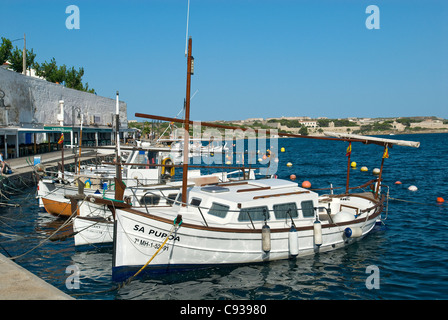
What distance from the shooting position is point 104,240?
1705cm

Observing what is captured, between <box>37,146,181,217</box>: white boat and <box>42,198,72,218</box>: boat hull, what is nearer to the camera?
<box>37,146,181,217</box>: white boat

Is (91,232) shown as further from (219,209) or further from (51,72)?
(51,72)

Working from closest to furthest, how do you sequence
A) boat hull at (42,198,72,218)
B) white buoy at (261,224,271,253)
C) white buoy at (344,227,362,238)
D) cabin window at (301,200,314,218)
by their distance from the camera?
white buoy at (261,224,271,253), cabin window at (301,200,314,218), white buoy at (344,227,362,238), boat hull at (42,198,72,218)

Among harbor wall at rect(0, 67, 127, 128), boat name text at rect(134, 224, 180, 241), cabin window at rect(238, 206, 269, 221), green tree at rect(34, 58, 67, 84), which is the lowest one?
boat name text at rect(134, 224, 180, 241)

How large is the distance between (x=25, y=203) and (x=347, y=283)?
21972 mm

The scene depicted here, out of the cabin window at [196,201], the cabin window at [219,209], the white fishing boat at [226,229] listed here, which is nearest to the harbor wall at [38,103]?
the cabin window at [196,201]

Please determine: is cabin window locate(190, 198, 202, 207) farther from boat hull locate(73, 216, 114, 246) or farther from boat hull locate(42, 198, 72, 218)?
boat hull locate(42, 198, 72, 218)

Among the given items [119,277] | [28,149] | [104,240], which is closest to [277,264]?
[119,277]

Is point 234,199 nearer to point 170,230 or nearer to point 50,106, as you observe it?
point 170,230

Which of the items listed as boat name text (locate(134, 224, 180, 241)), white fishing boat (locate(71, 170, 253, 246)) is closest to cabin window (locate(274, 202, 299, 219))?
boat name text (locate(134, 224, 180, 241))

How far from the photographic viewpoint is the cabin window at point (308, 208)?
49.9ft

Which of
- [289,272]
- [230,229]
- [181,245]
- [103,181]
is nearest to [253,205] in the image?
[230,229]

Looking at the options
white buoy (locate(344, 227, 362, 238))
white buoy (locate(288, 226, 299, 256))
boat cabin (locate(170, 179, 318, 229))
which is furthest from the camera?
white buoy (locate(344, 227, 362, 238))

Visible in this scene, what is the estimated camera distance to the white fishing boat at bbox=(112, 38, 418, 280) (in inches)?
492
